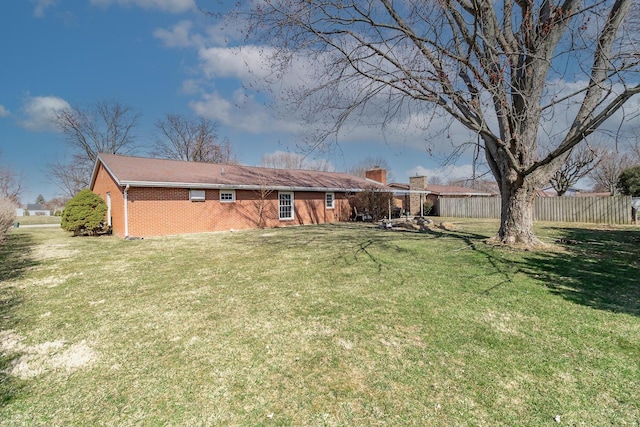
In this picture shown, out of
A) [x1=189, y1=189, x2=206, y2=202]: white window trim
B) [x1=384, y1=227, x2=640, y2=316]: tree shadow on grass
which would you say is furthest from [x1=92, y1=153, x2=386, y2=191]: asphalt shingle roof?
→ [x1=384, y1=227, x2=640, y2=316]: tree shadow on grass

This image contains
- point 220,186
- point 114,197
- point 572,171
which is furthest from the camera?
point 572,171

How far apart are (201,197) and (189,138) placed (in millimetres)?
22859

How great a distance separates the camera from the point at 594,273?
6176 millimetres

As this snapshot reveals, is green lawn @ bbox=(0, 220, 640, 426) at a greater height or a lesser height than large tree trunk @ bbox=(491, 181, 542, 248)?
lesser

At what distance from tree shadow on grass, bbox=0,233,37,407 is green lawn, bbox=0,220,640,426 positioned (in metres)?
0.03

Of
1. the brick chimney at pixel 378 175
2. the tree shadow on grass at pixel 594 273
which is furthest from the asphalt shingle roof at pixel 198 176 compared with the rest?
the tree shadow on grass at pixel 594 273

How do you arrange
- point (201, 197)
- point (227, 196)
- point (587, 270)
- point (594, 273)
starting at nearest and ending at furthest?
point (594, 273), point (587, 270), point (201, 197), point (227, 196)

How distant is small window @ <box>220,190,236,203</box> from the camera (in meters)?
15.5

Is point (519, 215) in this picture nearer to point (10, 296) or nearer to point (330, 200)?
point (10, 296)

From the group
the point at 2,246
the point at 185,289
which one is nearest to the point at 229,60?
the point at 185,289

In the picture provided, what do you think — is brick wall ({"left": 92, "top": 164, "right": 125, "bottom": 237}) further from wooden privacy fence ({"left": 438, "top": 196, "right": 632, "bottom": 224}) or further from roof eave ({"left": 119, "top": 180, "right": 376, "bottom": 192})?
wooden privacy fence ({"left": 438, "top": 196, "right": 632, "bottom": 224})

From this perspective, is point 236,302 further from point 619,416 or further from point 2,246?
point 2,246

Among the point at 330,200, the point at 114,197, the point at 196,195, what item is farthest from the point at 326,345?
the point at 330,200

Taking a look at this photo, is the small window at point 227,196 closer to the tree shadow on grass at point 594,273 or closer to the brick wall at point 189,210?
the brick wall at point 189,210
